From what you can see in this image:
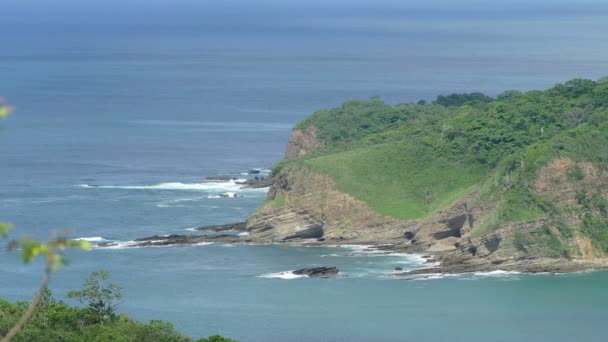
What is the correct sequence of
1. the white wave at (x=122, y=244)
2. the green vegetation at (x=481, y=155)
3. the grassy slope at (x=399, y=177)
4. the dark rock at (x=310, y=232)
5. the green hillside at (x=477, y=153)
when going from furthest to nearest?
the grassy slope at (x=399, y=177), the dark rock at (x=310, y=232), the white wave at (x=122, y=244), the green hillside at (x=477, y=153), the green vegetation at (x=481, y=155)

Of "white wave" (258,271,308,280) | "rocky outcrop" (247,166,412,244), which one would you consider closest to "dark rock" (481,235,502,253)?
"rocky outcrop" (247,166,412,244)

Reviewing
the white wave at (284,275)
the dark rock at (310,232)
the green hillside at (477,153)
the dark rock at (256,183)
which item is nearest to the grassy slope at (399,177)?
the green hillside at (477,153)

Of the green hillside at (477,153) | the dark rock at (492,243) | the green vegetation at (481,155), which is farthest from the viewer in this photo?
the green hillside at (477,153)

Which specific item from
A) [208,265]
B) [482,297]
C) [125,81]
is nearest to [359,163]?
[208,265]

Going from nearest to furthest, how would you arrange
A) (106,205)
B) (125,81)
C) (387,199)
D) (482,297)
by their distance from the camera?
(482,297), (387,199), (106,205), (125,81)

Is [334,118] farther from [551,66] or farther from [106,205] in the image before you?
[551,66]

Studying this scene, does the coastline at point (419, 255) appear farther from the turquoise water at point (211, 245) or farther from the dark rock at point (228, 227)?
the turquoise water at point (211, 245)
